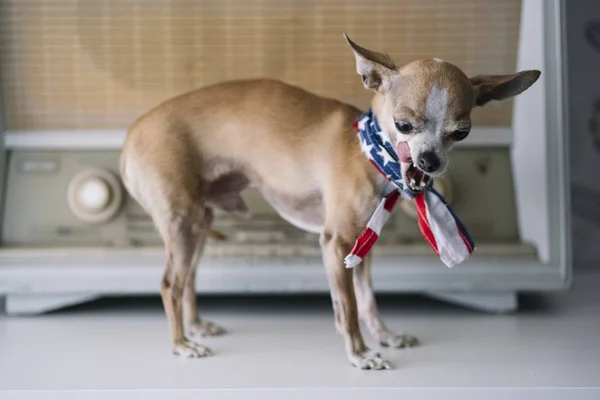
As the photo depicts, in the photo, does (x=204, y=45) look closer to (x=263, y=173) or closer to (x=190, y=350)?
(x=263, y=173)

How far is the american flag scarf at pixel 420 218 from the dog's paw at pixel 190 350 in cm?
16

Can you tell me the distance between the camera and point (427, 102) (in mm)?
565

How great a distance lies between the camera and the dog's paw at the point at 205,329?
776mm

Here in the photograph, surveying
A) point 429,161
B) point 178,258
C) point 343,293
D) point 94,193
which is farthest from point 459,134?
point 94,193

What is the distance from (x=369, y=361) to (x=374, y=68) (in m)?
0.25

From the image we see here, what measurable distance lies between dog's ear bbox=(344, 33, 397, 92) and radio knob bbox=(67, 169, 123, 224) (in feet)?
1.15

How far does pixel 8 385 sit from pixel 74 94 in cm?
38

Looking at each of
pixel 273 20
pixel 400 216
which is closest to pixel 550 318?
pixel 400 216

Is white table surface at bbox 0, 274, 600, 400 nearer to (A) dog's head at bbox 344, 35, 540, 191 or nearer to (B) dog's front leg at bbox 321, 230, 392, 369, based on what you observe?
(B) dog's front leg at bbox 321, 230, 392, 369

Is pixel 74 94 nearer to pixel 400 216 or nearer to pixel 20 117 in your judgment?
pixel 20 117

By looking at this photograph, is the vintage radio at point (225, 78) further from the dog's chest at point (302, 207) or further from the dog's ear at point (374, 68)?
the dog's ear at point (374, 68)

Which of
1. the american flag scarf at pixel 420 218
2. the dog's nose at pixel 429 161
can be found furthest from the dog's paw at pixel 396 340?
the dog's nose at pixel 429 161

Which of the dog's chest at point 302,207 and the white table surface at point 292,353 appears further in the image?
the dog's chest at point 302,207

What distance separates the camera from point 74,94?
2.76 ft
